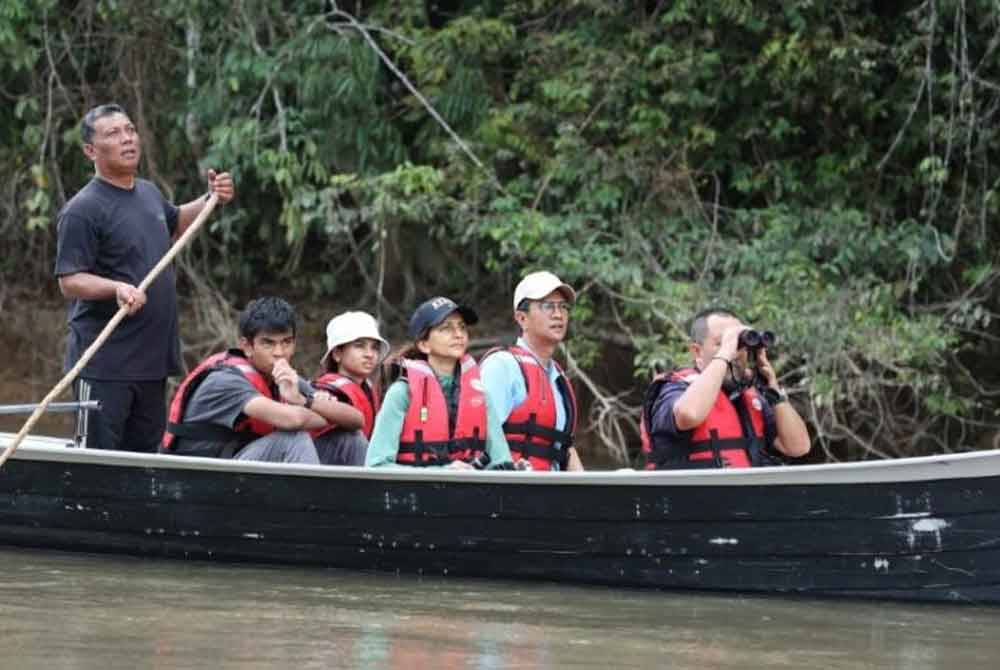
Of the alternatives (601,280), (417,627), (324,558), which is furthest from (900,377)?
(417,627)

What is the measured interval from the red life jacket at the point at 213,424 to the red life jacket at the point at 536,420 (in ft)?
2.51

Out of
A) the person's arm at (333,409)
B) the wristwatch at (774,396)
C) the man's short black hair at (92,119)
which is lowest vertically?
the person's arm at (333,409)

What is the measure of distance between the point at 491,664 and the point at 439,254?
5995 mm

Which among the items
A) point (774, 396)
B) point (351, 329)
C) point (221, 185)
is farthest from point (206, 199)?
point (774, 396)

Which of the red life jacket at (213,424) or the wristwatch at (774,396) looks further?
the red life jacket at (213,424)

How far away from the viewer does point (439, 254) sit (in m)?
10.7

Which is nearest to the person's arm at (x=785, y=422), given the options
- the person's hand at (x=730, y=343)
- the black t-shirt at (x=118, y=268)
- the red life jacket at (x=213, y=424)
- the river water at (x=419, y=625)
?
the person's hand at (x=730, y=343)

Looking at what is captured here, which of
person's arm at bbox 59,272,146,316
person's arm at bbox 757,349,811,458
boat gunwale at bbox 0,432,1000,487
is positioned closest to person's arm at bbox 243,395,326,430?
boat gunwale at bbox 0,432,1000,487

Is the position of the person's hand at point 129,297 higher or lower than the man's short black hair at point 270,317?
higher

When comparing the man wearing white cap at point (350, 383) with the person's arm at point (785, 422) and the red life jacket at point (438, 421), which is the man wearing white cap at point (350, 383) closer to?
the red life jacket at point (438, 421)

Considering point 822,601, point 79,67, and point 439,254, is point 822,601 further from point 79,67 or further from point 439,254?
point 79,67

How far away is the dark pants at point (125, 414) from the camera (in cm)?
657

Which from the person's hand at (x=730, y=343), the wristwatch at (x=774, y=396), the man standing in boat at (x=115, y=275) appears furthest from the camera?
the man standing in boat at (x=115, y=275)

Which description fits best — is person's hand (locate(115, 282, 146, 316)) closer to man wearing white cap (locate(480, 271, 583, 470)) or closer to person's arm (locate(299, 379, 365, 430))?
person's arm (locate(299, 379, 365, 430))
